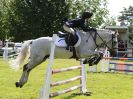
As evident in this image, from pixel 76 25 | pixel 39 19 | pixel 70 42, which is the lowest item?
pixel 70 42

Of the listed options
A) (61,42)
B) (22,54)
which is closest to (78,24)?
(61,42)

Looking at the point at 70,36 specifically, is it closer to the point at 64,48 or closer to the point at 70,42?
the point at 70,42

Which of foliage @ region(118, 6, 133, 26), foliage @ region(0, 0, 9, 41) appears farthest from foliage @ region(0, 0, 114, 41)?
foliage @ region(118, 6, 133, 26)

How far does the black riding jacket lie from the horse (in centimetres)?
21

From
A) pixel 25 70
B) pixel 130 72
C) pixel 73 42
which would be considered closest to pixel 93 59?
pixel 73 42

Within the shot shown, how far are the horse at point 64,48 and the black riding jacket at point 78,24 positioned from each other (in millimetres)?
213

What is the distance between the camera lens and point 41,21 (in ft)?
151

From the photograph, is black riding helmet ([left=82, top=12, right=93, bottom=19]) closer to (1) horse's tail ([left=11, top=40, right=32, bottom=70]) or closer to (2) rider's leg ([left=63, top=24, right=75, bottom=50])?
(2) rider's leg ([left=63, top=24, right=75, bottom=50])

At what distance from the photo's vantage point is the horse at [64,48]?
31.3 ft

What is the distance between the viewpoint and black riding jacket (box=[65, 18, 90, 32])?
9352 millimetres

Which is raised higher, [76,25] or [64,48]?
[76,25]

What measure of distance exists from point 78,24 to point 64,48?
0.73 metres

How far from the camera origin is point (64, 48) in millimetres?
9625

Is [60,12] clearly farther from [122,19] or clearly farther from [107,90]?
[122,19]
